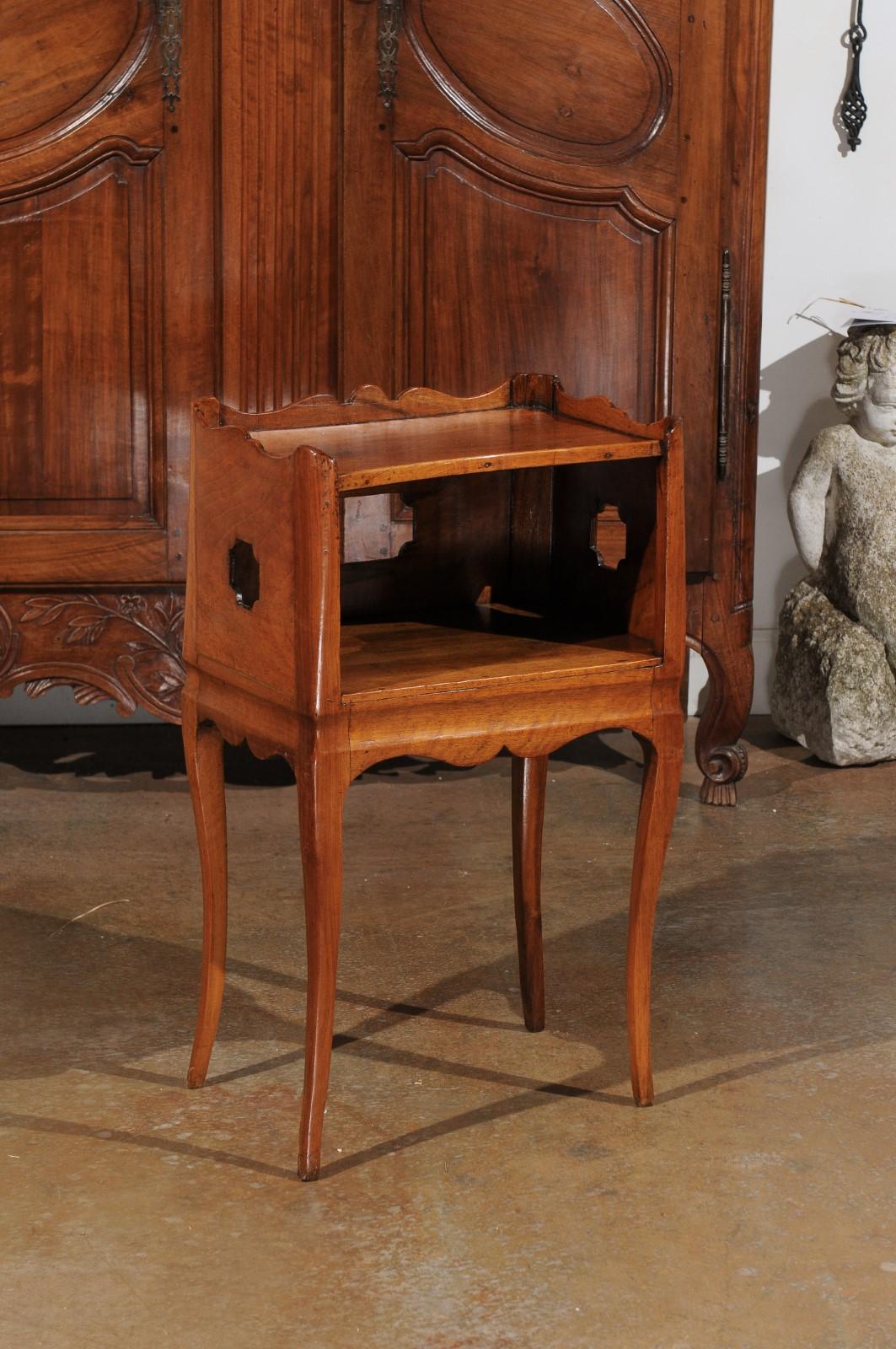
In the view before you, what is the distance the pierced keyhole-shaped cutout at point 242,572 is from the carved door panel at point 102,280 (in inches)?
49.4

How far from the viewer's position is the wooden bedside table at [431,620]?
1819mm

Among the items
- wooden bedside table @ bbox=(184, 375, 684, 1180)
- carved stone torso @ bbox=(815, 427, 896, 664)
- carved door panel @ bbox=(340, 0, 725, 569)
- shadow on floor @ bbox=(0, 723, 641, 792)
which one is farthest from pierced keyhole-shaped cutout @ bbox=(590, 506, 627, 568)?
wooden bedside table @ bbox=(184, 375, 684, 1180)

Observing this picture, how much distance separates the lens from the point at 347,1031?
2.33 meters

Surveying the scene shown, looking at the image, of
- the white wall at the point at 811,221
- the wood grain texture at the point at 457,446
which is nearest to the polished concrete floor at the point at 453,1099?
the wood grain texture at the point at 457,446

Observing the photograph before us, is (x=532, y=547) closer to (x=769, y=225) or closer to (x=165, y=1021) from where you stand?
(x=165, y=1021)

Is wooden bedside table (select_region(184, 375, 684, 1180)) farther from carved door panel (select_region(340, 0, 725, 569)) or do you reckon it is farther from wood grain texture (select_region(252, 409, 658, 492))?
carved door panel (select_region(340, 0, 725, 569))

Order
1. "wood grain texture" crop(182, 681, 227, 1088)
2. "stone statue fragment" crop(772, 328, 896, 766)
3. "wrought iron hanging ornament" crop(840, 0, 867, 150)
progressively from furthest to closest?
"wrought iron hanging ornament" crop(840, 0, 867, 150) < "stone statue fragment" crop(772, 328, 896, 766) < "wood grain texture" crop(182, 681, 227, 1088)

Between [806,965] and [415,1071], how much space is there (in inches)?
28.0

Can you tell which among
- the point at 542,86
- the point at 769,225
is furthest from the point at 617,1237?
the point at 769,225

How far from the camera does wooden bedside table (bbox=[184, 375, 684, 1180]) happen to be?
5.97 feet

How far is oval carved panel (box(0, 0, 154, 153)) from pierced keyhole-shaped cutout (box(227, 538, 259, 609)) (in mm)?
1488

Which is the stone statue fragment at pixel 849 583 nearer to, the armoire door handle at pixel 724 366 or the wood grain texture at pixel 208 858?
the armoire door handle at pixel 724 366

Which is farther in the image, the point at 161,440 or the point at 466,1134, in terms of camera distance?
the point at 161,440

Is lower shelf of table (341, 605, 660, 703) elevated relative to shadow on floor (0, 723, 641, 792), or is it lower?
elevated
